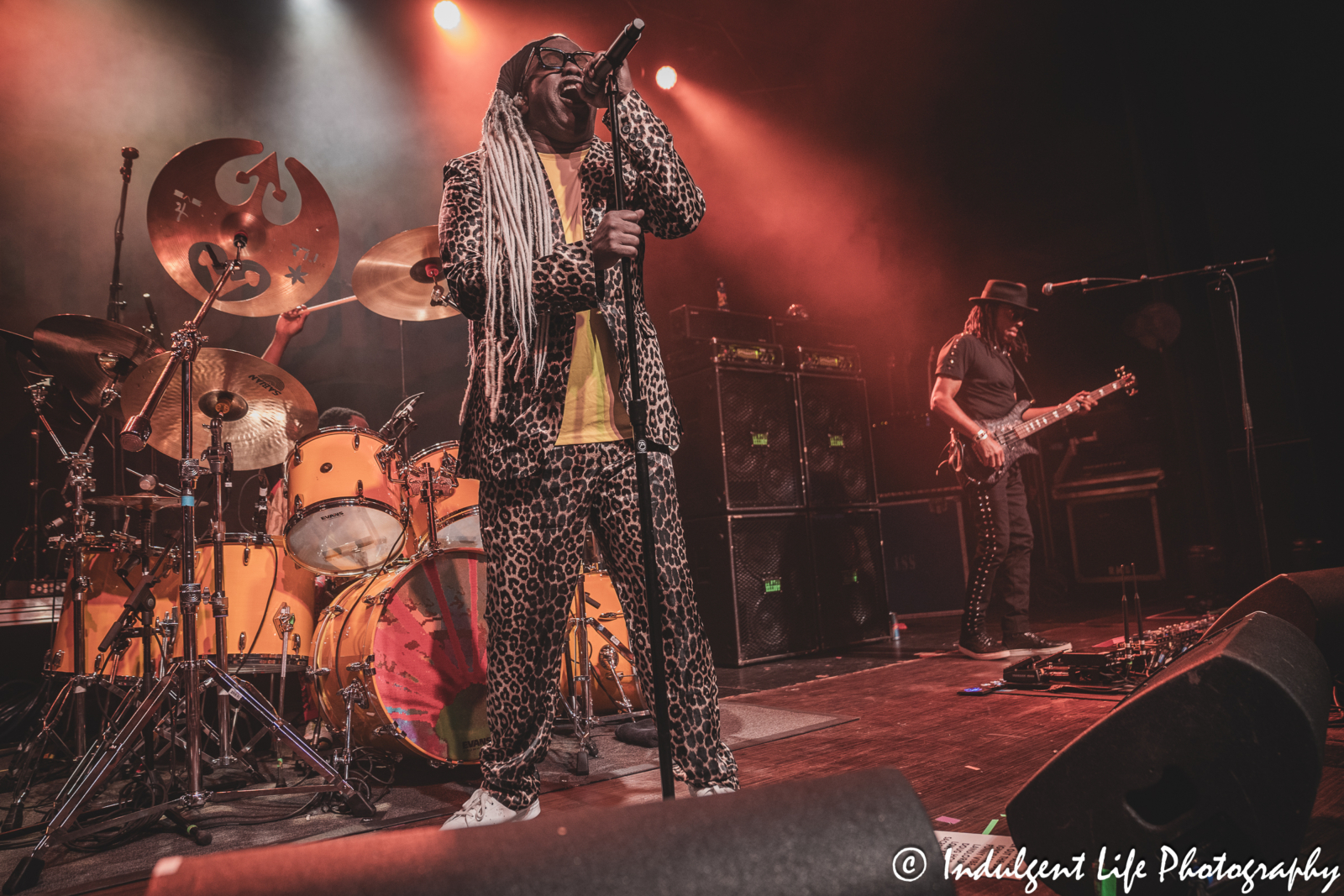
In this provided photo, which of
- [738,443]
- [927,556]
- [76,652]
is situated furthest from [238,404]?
[927,556]

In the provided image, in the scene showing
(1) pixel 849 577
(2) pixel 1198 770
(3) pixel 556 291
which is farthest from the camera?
(1) pixel 849 577

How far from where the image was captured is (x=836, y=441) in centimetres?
629

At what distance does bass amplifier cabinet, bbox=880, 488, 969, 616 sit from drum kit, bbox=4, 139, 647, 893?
4.39 m

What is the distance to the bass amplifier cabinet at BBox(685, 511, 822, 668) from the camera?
546 cm

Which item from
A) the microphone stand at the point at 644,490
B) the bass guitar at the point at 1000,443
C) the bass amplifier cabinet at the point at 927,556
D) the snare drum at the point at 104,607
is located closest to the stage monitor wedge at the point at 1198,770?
the microphone stand at the point at 644,490

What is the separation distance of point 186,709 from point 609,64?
89.9 inches

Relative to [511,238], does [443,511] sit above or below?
below

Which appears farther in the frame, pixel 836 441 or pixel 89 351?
pixel 836 441

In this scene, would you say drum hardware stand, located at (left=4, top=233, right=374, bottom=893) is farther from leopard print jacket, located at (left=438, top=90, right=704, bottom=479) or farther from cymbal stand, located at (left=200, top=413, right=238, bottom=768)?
leopard print jacket, located at (left=438, top=90, right=704, bottom=479)

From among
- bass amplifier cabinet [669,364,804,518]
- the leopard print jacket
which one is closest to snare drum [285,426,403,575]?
the leopard print jacket

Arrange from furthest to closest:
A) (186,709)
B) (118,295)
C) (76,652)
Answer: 1. (118,295)
2. (76,652)
3. (186,709)

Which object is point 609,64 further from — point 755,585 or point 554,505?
point 755,585

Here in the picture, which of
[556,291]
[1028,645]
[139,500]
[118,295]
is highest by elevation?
[118,295]

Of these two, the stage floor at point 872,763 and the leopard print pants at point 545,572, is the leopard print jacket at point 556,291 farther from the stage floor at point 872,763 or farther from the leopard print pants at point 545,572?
the stage floor at point 872,763
